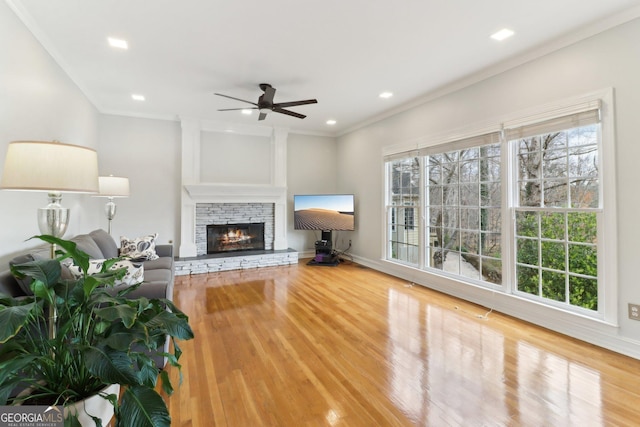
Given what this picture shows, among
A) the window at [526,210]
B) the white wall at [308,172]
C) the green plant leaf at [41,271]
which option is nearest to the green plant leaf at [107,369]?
the green plant leaf at [41,271]

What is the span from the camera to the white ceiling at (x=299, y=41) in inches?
97.6

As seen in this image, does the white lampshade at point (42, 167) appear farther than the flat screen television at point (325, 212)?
No

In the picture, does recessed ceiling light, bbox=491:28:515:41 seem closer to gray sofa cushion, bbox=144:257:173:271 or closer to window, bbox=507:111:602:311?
window, bbox=507:111:602:311

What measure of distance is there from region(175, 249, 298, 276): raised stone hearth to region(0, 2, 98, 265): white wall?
83.4 inches

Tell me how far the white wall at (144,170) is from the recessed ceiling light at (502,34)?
17.0 ft

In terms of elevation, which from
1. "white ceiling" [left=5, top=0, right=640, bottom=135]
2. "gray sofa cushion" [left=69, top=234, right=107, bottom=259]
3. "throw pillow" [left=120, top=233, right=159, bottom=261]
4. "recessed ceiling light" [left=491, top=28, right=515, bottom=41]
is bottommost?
"throw pillow" [left=120, top=233, right=159, bottom=261]

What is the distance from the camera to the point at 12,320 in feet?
3.45

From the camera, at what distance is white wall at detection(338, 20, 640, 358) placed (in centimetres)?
247

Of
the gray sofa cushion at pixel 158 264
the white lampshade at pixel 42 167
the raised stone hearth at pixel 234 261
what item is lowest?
the raised stone hearth at pixel 234 261

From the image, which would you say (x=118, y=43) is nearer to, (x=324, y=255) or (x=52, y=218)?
(x=52, y=218)

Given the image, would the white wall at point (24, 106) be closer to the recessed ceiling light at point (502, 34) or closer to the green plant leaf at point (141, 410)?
the green plant leaf at point (141, 410)

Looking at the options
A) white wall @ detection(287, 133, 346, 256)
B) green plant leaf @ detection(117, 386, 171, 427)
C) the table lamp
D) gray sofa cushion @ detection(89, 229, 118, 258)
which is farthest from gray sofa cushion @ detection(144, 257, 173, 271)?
white wall @ detection(287, 133, 346, 256)

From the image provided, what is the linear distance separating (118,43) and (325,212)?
4.11m

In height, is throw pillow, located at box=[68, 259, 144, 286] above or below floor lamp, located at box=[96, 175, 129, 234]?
below
